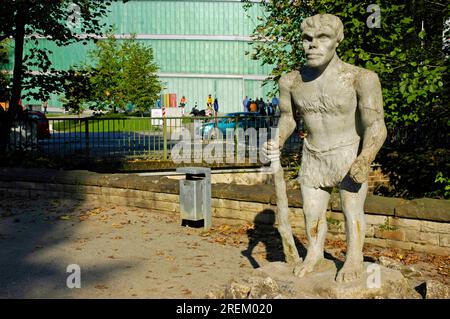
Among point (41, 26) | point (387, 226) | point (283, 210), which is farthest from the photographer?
point (41, 26)

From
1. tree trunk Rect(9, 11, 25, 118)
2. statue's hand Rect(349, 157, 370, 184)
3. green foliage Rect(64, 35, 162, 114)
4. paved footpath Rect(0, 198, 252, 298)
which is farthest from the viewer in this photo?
green foliage Rect(64, 35, 162, 114)

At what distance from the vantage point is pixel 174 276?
258 inches

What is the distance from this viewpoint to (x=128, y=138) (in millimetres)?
14906

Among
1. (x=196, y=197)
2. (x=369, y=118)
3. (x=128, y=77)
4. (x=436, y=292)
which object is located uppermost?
(x=128, y=77)

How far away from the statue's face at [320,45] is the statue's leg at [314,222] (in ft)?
3.78

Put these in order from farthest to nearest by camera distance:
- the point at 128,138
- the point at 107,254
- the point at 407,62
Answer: the point at 128,138 < the point at 407,62 < the point at 107,254

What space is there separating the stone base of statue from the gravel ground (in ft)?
0.95

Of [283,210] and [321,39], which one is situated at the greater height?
[321,39]

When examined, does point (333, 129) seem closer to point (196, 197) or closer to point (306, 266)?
point (306, 266)

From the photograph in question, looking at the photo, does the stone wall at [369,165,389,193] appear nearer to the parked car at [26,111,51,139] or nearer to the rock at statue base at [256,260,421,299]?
the rock at statue base at [256,260,421,299]

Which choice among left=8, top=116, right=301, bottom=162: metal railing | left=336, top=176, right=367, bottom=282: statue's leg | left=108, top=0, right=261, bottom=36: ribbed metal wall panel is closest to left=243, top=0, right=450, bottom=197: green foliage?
left=336, top=176, right=367, bottom=282: statue's leg

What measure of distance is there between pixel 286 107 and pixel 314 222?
109 centimetres

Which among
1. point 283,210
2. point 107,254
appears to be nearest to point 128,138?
point 107,254

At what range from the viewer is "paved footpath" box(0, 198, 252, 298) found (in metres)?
6.08
